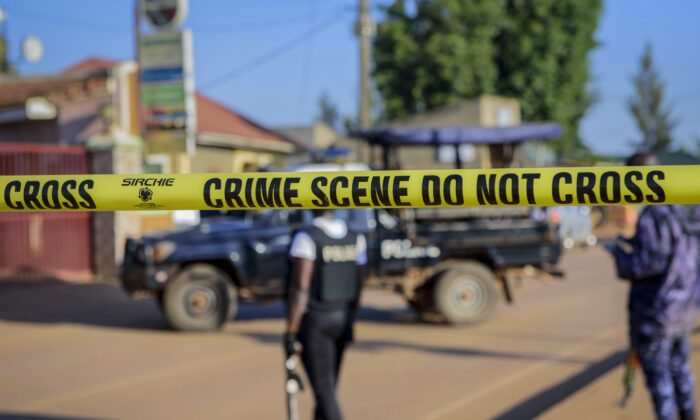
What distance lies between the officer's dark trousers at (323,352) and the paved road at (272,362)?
1.88 m

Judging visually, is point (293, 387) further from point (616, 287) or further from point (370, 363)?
point (616, 287)

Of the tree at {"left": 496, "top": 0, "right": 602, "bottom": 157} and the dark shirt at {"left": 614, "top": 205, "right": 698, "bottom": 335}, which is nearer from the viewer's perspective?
the dark shirt at {"left": 614, "top": 205, "right": 698, "bottom": 335}

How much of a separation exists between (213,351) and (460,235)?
3.72 meters

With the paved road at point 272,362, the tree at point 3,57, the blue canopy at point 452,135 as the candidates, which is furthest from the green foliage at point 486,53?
the blue canopy at point 452,135

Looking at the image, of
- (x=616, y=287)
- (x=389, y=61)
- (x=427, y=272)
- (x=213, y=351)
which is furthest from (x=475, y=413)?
(x=389, y=61)

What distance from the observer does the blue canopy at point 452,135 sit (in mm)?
12359

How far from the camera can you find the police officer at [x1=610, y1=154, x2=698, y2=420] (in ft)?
16.7

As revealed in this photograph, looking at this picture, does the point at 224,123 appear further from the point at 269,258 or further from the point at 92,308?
the point at 269,258

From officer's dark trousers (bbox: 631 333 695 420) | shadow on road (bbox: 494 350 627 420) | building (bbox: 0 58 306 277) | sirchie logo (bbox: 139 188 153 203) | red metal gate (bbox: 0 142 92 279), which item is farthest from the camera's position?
building (bbox: 0 58 306 277)

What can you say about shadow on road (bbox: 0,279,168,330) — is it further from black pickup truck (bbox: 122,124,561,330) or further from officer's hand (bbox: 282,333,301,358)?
officer's hand (bbox: 282,333,301,358)

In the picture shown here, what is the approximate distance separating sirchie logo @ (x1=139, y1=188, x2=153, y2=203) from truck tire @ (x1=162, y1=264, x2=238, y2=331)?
8.66 m

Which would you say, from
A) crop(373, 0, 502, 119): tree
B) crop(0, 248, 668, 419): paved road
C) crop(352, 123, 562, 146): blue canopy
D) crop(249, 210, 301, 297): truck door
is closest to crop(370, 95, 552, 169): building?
crop(373, 0, 502, 119): tree

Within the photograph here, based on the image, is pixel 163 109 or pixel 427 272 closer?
pixel 427 272

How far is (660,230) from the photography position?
511 centimetres
